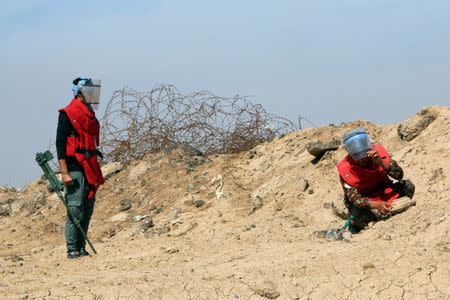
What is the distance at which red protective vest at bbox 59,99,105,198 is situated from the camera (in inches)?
227

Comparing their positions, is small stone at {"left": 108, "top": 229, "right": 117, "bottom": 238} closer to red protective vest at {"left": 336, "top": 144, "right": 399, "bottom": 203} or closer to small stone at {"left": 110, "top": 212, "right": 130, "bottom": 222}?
small stone at {"left": 110, "top": 212, "right": 130, "bottom": 222}

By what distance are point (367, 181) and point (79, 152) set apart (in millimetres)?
2790

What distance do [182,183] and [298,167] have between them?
2018mm

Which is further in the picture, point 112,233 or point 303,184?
point 112,233

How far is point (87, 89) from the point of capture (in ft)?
19.5

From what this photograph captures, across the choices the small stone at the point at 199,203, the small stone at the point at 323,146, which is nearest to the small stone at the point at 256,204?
the small stone at the point at 199,203

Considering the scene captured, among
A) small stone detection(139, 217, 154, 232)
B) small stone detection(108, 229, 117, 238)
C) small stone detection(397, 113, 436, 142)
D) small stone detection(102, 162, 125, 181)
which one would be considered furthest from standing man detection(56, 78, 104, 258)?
small stone detection(102, 162, 125, 181)

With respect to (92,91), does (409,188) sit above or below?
below

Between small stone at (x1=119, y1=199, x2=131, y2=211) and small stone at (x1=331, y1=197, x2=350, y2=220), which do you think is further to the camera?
small stone at (x1=119, y1=199, x2=131, y2=211)

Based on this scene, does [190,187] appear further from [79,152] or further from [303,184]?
[79,152]

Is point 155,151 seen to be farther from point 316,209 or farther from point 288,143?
point 316,209

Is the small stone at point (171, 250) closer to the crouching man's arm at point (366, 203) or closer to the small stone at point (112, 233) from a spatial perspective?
the crouching man's arm at point (366, 203)

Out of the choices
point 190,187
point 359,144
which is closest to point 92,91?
point 359,144

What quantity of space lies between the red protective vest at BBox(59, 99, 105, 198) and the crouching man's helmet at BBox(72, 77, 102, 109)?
10 cm
